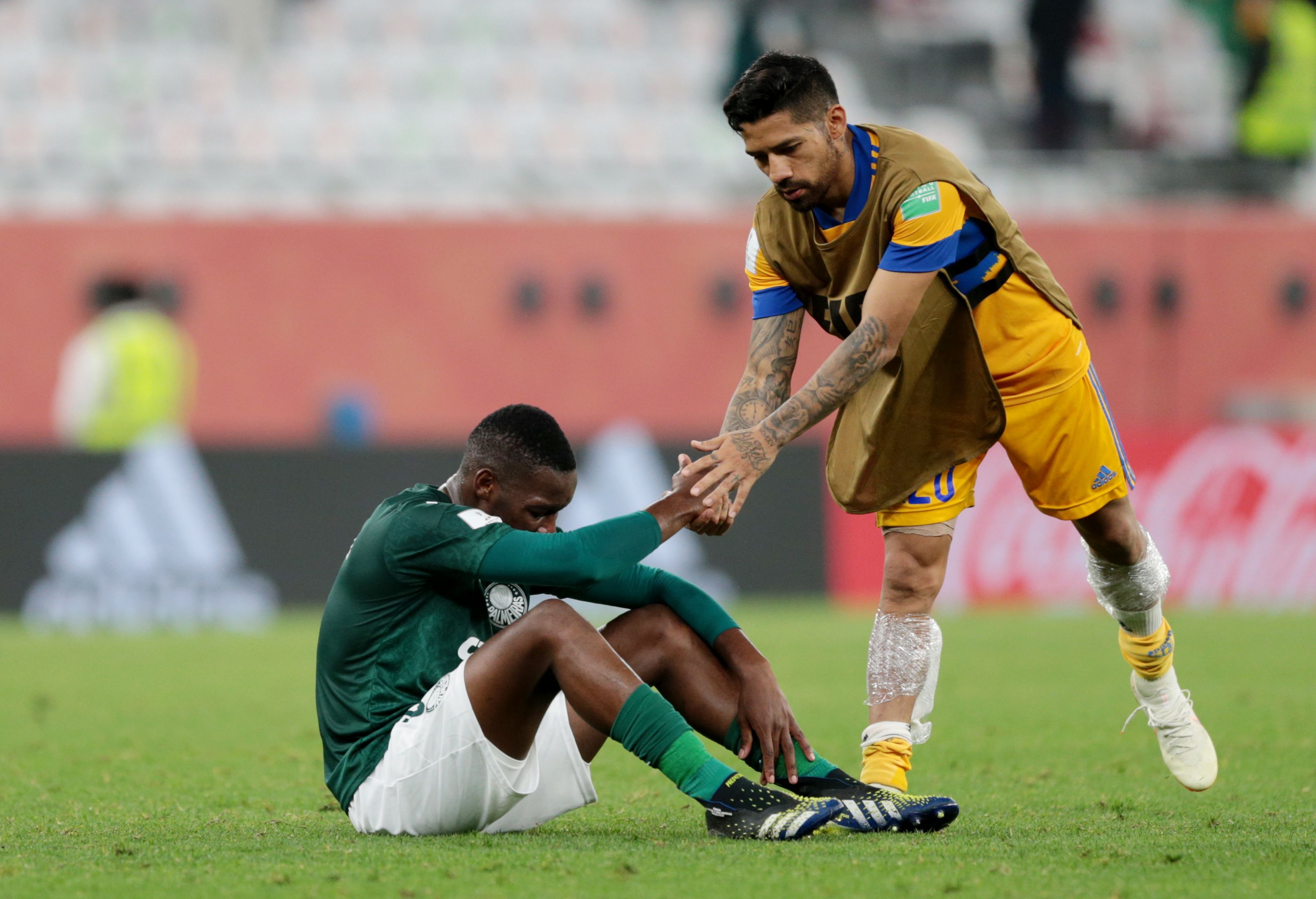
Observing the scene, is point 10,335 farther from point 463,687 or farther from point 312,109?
point 463,687

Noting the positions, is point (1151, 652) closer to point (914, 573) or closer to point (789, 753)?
point (914, 573)

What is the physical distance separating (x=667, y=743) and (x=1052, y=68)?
1580cm

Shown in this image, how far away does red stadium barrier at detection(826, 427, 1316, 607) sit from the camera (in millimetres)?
13281

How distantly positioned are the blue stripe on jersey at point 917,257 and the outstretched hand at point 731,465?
580 mm

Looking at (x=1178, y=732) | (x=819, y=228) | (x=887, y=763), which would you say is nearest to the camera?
(x=887, y=763)

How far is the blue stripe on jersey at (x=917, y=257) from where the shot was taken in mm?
4582

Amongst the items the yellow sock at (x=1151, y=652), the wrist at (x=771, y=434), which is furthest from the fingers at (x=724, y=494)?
the yellow sock at (x=1151, y=652)

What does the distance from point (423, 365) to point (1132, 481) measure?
12560mm

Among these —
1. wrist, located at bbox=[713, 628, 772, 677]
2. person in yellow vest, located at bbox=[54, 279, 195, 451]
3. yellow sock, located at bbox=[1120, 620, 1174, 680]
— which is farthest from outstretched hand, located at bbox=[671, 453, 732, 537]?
person in yellow vest, located at bbox=[54, 279, 195, 451]

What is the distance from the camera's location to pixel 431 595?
4.35m

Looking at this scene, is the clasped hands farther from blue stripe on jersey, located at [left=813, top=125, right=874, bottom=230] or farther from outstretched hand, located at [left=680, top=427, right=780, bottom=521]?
blue stripe on jersey, located at [left=813, top=125, right=874, bottom=230]

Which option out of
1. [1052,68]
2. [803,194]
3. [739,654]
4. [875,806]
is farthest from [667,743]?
[1052,68]

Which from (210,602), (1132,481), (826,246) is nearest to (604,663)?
(826,246)

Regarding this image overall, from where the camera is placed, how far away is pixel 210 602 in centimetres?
1252
